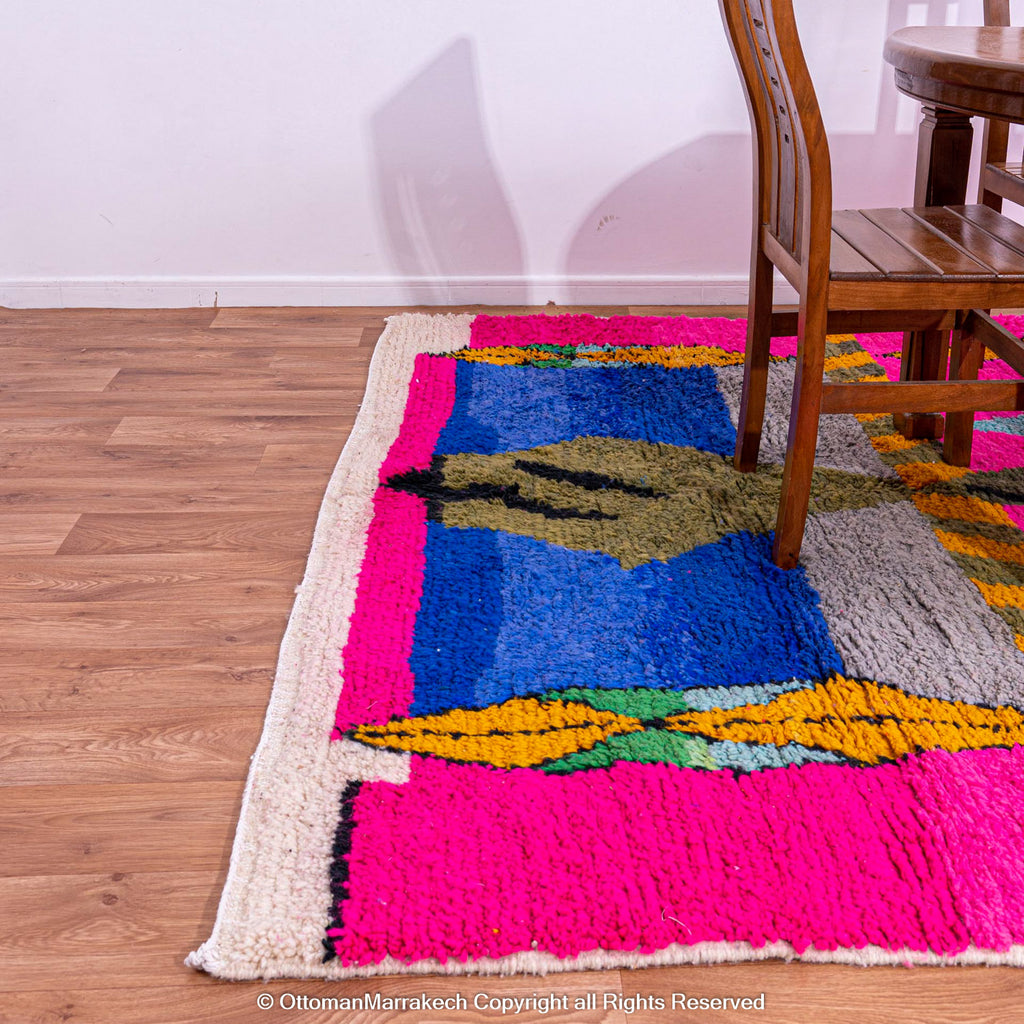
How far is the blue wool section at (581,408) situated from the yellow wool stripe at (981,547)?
440mm

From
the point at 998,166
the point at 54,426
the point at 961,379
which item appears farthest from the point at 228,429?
the point at 998,166

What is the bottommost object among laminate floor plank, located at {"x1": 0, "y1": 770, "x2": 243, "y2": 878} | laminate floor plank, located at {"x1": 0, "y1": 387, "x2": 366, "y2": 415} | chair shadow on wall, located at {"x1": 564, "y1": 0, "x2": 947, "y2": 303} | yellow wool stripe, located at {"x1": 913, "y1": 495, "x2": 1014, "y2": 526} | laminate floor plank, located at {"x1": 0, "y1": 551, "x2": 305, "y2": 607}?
laminate floor plank, located at {"x1": 0, "y1": 770, "x2": 243, "y2": 878}

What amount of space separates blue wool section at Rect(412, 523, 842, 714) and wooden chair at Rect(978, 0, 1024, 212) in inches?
33.1

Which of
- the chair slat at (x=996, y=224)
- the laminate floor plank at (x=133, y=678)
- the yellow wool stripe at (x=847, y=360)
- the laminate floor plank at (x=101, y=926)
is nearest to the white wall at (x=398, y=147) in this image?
the yellow wool stripe at (x=847, y=360)

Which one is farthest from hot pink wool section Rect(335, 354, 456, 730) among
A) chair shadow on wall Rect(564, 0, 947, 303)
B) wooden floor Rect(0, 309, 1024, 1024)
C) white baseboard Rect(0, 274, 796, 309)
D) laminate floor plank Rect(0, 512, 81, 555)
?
chair shadow on wall Rect(564, 0, 947, 303)

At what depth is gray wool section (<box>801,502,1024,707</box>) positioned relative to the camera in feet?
4.38

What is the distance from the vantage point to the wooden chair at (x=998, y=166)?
1.84 meters

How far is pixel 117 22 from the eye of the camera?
95.3 inches

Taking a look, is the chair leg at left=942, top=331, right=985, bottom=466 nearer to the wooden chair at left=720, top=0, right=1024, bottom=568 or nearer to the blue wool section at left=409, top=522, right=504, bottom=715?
the wooden chair at left=720, top=0, right=1024, bottom=568

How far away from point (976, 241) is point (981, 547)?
0.48 meters

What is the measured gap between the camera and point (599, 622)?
1.45 m

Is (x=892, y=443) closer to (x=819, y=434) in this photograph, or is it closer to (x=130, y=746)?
(x=819, y=434)

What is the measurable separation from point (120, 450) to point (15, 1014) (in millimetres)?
1217

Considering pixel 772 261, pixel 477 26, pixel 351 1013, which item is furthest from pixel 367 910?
pixel 477 26
